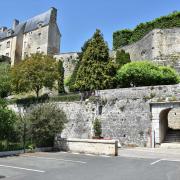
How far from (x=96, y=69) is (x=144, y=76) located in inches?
162

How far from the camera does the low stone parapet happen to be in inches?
680

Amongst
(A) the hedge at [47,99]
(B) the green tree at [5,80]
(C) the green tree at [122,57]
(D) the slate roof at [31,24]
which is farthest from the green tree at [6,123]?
(D) the slate roof at [31,24]

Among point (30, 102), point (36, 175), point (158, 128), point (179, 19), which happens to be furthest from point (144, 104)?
point (179, 19)

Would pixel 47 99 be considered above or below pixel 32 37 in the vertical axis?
below

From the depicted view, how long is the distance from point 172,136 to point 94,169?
503 inches

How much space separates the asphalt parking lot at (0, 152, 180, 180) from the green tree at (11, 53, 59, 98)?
15.5 m

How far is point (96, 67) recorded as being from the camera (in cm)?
2775

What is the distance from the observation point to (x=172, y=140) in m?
23.2

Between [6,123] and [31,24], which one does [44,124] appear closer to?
[6,123]

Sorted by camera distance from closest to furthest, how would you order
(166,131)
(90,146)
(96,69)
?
(90,146) < (166,131) < (96,69)

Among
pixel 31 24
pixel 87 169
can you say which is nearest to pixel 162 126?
pixel 87 169

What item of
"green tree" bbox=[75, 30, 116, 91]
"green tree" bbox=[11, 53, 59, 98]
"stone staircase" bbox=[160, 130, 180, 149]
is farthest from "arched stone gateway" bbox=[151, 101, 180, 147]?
"green tree" bbox=[11, 53, 59, 98]

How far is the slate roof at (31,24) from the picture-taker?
172 feet

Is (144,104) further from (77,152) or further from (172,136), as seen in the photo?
(77,152)
